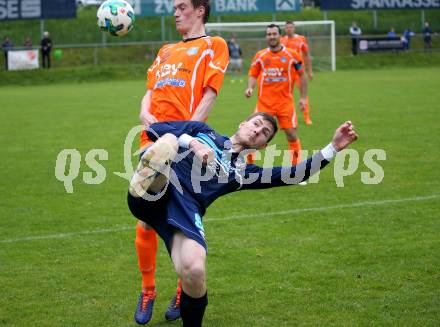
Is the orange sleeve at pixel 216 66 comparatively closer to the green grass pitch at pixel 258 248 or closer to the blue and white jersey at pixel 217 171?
the blue and white jersey at pixel 217 171

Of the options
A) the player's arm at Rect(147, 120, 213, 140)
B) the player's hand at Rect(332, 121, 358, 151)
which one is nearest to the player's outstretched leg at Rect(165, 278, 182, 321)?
the player's arm at Rect(147, 120, 213, 140)

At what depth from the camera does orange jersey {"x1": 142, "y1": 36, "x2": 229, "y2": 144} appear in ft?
17.4

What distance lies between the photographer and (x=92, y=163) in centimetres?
1216

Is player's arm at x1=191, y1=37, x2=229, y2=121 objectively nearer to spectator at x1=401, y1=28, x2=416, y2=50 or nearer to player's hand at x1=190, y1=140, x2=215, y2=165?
player's hand at x1=190, y1=140, x2=215, y2=165

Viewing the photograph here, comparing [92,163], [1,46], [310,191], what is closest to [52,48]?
[1,46]

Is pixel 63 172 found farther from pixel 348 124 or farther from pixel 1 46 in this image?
pixel 1 46

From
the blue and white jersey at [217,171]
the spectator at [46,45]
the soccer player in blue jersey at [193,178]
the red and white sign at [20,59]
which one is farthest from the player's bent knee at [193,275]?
the spectator at [46,45]

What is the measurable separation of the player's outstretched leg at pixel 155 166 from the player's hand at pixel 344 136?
994 mm

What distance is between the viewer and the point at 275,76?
1163 centimetres

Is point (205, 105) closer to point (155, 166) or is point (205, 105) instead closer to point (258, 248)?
point (155, 166)

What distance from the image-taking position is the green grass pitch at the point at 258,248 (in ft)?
17.6

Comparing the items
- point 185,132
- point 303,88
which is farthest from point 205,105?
point 303,88

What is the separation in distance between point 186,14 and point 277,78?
20.7 feet

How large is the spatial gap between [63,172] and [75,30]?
3051 centimetres
